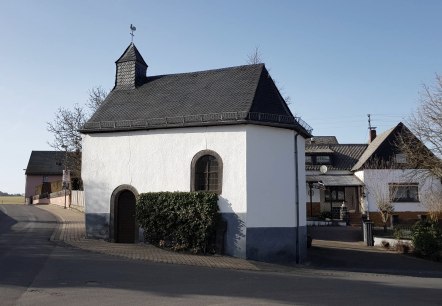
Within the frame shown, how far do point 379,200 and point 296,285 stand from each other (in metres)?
21.5

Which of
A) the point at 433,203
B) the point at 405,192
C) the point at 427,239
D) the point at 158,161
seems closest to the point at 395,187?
the point at 405,192

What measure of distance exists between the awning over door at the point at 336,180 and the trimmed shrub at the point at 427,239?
37.5 feet

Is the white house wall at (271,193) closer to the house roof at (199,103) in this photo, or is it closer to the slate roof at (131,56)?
the house roof at (199,103)

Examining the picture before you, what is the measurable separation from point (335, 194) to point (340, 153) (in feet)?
18.4

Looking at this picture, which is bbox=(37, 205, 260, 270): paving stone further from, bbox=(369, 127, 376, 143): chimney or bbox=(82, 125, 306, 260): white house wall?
bbox=(369, 127, 376, 143): chimney

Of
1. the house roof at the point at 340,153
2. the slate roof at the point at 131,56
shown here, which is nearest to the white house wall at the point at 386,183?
the house roof at the point at 340,153

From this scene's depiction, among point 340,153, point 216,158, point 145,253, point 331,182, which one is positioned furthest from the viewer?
point 340,153

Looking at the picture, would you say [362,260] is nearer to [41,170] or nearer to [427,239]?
[427,239]

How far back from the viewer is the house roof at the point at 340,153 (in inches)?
1484

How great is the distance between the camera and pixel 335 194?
116 feet

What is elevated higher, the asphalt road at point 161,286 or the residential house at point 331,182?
the residential house at point 331,182

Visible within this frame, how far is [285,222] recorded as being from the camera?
17938mm

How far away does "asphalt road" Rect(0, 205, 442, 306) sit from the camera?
8945 millimetres

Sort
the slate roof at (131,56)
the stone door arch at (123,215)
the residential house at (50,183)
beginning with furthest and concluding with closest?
the residential house at (50,183)
the slate roof at (131,56)
the stone door arch at (123,215)
